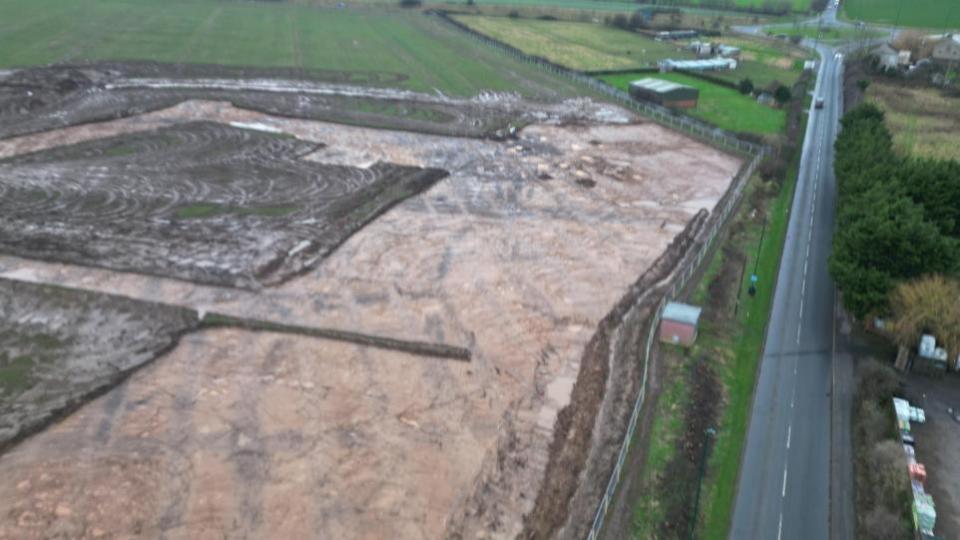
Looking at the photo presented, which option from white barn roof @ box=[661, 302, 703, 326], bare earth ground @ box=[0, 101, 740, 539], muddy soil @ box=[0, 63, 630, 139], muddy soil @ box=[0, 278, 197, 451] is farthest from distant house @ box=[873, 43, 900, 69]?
muddy soil @ box=[0, 278, 197, 451]

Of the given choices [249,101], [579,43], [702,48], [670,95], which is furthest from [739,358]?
[579,43]

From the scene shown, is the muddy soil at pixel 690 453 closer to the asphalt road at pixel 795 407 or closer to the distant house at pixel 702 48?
the asphalt road at pixel 795 407

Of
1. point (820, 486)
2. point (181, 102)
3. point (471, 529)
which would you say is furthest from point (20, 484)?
point (181, 102)

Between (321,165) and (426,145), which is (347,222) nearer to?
(321,165)

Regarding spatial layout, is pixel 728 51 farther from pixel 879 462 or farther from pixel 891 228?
pixel 879 462

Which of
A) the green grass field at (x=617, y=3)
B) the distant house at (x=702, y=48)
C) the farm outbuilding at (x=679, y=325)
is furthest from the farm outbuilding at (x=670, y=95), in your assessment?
the green grass field at (x=617, y=3)

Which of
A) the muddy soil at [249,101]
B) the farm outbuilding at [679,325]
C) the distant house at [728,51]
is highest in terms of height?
the distant house at [728,51]
